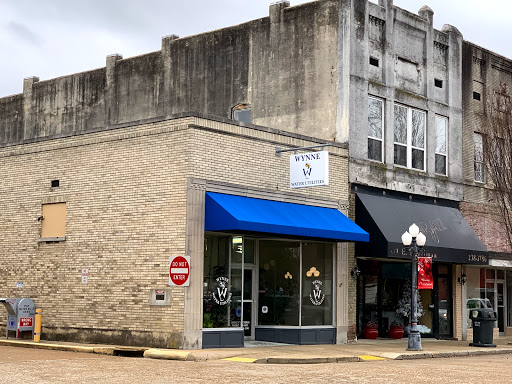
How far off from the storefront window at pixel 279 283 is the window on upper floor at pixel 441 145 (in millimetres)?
7701

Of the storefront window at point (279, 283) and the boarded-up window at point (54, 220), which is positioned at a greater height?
the boarded-up window at point (54, 220)

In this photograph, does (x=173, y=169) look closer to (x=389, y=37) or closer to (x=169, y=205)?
(x=169, y=205)

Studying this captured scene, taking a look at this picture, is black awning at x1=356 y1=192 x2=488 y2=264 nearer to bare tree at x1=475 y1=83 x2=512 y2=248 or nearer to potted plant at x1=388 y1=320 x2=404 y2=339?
bare tree at x1=475 y1=83 x2=512 y2=248

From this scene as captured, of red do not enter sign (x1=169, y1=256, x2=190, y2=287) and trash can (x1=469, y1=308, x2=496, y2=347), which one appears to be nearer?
red do not enter sign (x1=169, y1=256, x2=190, y2=287)

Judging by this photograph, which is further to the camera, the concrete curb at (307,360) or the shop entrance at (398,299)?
the shop entrance at (398,299)

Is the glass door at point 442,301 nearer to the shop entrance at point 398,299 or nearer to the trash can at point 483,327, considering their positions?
the shop entrance at point 398,299

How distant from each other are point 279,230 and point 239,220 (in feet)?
4.75

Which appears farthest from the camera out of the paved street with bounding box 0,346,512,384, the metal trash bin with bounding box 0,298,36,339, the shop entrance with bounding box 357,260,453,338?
the shop entrance with bounding box 357,260,453,338

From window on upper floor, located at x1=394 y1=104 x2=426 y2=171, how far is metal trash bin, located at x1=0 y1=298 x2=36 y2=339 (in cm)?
1252

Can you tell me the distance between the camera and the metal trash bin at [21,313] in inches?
899

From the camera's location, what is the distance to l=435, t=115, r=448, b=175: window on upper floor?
1165 inches

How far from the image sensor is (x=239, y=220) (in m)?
20.7

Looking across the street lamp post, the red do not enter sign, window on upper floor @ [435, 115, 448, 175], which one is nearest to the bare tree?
window on upper floor @ [435, 115, 448, 175]

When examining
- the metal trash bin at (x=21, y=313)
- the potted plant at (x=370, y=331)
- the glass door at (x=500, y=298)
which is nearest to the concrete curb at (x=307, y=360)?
the potted plant at (x=370, y=331)
